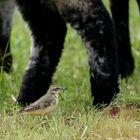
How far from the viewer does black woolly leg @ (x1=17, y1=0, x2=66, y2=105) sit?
725 cm

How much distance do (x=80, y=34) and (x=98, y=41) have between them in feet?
0.53

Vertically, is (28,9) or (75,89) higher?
(28,9)

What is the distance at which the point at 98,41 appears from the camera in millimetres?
6613

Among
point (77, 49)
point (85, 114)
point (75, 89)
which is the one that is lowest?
point (77, 49)

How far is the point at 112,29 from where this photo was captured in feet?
21.9

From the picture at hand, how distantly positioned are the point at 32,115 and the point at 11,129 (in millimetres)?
310

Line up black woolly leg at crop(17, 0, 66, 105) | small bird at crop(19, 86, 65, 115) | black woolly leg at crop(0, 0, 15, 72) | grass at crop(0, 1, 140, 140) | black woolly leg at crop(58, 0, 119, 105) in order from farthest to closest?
black woolly leg at crop(0, 0, 15, 72) < black woolly leg at crop(17, 0, 66, 105) < black woolly leg at crop(58, 0, 119, 105) < small bird at crop(19, 86, 65, 115) < grass at crop(0, 1, 140, 140)

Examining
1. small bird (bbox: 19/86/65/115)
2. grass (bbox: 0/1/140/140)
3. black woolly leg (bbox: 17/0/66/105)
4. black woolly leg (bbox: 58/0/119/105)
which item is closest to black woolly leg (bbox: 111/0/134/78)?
grass (bbox: 0/1/140/140)

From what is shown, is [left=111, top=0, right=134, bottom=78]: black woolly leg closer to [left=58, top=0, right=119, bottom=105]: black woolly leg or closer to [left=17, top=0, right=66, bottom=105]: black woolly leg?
[left=17, top=0, right=66, bottom=105]: black woolly leg

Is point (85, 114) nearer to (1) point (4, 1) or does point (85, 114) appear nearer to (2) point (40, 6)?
(2) point (40, 6)

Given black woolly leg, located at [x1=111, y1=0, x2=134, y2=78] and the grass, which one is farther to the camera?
black woolly leg, located at [x1=111, y1=0, x2=134, y2=78]

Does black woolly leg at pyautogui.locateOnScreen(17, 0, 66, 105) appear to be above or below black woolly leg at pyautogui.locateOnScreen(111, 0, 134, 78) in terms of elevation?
above

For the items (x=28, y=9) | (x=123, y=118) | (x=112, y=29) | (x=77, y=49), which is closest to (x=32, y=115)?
(x=123, y=118)

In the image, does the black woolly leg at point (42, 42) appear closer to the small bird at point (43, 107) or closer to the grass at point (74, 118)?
the grass at point (74, 118)
